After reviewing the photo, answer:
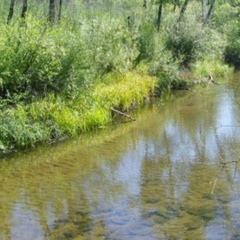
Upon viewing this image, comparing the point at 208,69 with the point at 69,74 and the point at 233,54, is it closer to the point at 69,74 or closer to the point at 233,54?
the point at 233,54

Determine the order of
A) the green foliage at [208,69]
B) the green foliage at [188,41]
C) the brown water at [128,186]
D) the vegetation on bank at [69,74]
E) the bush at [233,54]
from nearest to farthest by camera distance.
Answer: the brown water at [128,186], the vegetation on bank at [69,74], the green foliage at [188,41], the green foliage at [208,69], the bush at [233,54]

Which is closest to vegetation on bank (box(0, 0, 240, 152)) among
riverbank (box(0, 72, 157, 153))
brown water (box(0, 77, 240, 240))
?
riverbank (box(0, 72, 157, 153))

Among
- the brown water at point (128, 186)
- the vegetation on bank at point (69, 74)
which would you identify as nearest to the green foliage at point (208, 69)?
the vegetation on bank at point (69, 74)

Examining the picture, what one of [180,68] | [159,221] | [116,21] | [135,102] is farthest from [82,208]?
[180,68]

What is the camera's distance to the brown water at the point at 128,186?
8547 mm

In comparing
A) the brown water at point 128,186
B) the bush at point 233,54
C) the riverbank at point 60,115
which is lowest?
the brown water at point 128,186

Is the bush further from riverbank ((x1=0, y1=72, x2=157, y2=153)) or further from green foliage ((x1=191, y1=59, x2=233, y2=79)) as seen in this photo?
riverbank ((x1=0, y1=72, x2=157, y2=153))

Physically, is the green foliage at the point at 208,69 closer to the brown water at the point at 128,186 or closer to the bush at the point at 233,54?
the bush at the point at 233,54

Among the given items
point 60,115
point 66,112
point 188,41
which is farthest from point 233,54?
point 60,115

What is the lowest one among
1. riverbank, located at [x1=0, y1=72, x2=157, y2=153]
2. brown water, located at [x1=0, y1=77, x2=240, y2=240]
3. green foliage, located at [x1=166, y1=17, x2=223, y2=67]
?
brown water, located at [x1=0, y1=77, x2=240, y2=240]

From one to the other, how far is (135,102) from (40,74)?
6.33 m

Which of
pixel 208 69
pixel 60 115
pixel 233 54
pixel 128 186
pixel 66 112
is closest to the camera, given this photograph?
pixel 128 186

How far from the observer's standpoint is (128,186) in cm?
1089

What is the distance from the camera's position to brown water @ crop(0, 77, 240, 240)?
855 centimetres
